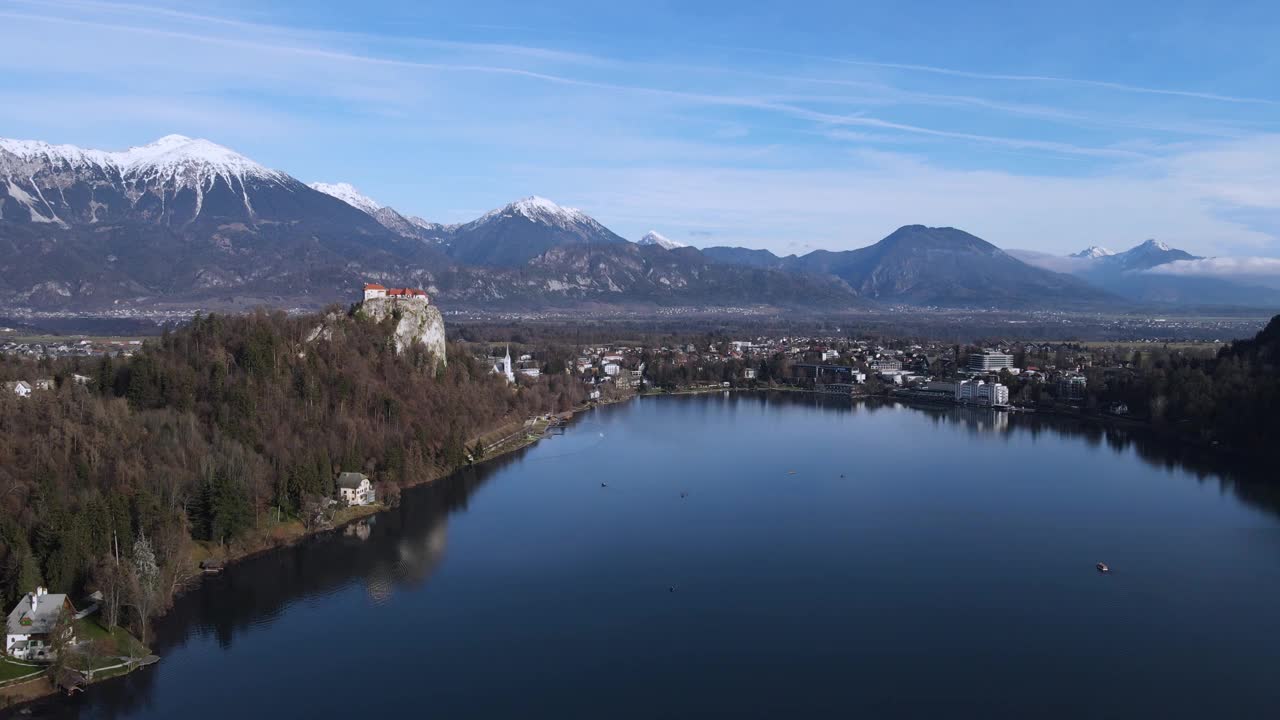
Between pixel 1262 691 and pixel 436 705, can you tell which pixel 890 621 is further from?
pixel 436 705

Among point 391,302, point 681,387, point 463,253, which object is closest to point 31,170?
point 463,253

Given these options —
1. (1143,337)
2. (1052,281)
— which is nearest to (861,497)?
(1143,337)

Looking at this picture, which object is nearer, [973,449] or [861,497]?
[861,497]

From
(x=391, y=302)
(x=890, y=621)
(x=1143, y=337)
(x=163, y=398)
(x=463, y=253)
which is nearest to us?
(x=890, y=621)

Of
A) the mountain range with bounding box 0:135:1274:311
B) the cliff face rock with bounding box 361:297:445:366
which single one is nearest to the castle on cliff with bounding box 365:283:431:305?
the cliff face rock with bounding box 361:297:445:366

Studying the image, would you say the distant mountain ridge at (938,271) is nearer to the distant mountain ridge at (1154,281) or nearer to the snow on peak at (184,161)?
the distant mountain ridge at (1154,281)

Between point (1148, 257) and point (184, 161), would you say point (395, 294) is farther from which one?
point (1148, 257)

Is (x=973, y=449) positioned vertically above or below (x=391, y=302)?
below

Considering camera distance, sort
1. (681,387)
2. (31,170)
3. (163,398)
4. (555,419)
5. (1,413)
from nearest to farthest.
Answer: (1,413) < (163,398) < (555,419) < (681,387) < (31,170)

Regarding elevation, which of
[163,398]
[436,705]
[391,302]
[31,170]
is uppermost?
[31,170]
